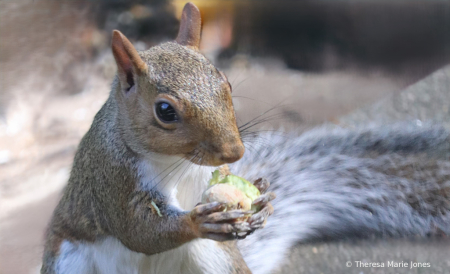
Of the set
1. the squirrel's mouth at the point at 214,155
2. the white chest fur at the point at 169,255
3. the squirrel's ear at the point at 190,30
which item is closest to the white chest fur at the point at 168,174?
the white chest fur at the point at 169,255

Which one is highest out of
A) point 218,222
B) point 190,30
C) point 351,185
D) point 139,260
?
point 190,30

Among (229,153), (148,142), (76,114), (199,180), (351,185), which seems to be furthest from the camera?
(76,114)

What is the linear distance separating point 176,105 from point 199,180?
36cm

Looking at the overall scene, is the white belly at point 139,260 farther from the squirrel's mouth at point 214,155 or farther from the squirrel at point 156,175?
the squirrel's mouth at point 214,155

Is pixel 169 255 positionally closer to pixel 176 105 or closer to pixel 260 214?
pixel 260 214

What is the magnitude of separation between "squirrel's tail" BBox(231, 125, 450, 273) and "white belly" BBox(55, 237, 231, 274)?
0.38 m

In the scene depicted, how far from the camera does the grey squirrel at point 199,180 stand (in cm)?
124

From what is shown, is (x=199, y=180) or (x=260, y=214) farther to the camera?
(x=199, y=180)

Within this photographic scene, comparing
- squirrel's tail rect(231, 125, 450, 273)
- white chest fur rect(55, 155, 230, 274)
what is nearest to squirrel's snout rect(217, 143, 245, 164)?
white chest fur rect(55, 155, 230, 274)

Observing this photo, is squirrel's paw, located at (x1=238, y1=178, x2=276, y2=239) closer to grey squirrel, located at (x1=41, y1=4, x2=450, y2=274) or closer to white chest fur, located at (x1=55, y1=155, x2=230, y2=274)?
grey squirrel, located at (x1=41, y1=4, x2=450, y2=274)

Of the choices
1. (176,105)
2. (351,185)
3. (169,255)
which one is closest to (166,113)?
(176,105)

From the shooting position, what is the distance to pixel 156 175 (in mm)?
1398

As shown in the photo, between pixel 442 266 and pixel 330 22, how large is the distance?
Result: 5.59 feet

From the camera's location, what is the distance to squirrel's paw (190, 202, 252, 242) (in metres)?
1.18
